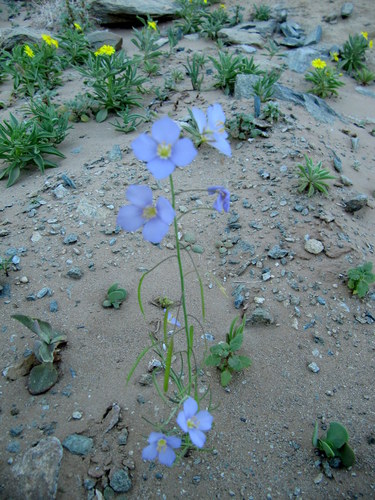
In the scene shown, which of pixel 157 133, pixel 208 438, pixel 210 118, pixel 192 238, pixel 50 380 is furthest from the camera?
pixel 192 238

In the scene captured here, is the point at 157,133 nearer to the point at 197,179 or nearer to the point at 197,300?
the point at 197,300

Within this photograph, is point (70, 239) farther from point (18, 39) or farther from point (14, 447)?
point (18, 39)

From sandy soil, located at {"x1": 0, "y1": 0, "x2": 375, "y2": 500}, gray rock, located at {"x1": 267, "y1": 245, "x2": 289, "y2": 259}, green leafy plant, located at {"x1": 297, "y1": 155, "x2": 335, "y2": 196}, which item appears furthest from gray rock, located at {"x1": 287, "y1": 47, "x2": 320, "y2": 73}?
gray rock, located at {"x1": 267, "y1": 245, "x2": 289, "y2": 259}

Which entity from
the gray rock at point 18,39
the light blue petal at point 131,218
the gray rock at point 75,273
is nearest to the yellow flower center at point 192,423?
the light blue petal at point 131,218

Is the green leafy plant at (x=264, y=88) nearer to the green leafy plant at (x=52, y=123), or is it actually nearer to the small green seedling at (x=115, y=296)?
the green leafy plant at (x=52, y=123)

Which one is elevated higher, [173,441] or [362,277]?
[173,441]

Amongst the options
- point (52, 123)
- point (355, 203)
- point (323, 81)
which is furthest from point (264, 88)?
point (52, 123)

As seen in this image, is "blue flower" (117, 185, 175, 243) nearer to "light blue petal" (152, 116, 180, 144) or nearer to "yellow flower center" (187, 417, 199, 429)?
"light blue petal" (152, 116, 180, 144)

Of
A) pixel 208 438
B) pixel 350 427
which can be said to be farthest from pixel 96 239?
pixel 350 427
